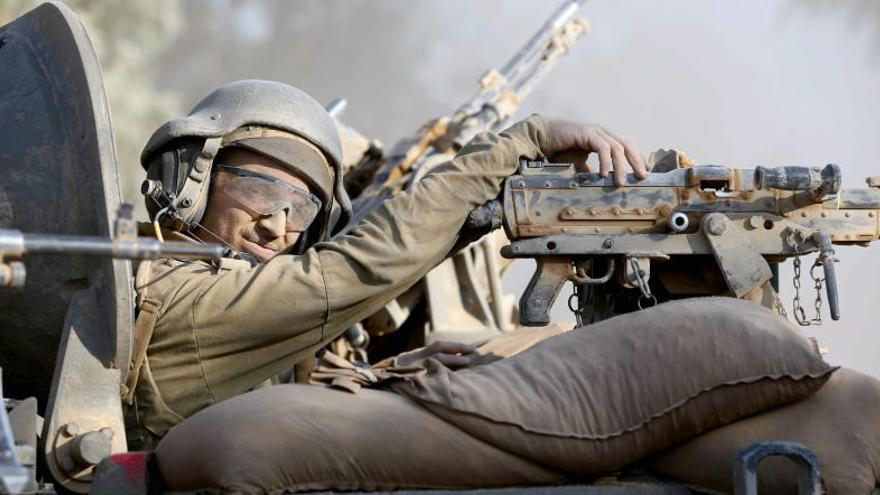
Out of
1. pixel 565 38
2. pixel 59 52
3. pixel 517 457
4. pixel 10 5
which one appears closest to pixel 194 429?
pixel 517 457

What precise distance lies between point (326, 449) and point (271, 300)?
1044 mm

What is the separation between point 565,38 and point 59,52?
1041 centimetres

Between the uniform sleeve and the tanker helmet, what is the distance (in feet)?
2.37

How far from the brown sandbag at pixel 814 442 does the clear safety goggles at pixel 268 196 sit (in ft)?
6.46

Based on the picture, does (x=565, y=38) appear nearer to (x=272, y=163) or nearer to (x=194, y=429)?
(x=272, y=163)

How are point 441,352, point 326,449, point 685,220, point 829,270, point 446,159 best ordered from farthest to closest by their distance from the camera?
1. point 446,159
2. point 685,220
3. point 829,270
4. point 441,352
5. point 326,449

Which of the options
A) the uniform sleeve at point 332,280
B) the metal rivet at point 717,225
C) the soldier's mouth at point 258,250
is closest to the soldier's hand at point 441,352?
the uniform sleeve at point 332,280

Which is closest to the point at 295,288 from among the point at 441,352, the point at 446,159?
the point at 441,352

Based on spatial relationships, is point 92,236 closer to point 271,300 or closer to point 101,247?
point 271,300

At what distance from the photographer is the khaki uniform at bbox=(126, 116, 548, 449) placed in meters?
4.61

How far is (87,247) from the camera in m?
3.24

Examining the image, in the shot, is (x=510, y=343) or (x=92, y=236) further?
(x=510, y=343)

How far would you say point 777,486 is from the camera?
11.8 ft

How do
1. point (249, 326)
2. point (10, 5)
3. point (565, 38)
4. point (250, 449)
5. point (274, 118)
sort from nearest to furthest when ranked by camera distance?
point (250, 449) → point (249, 326) → point (274, 118) → point (565, 38) → point (10, 5)
